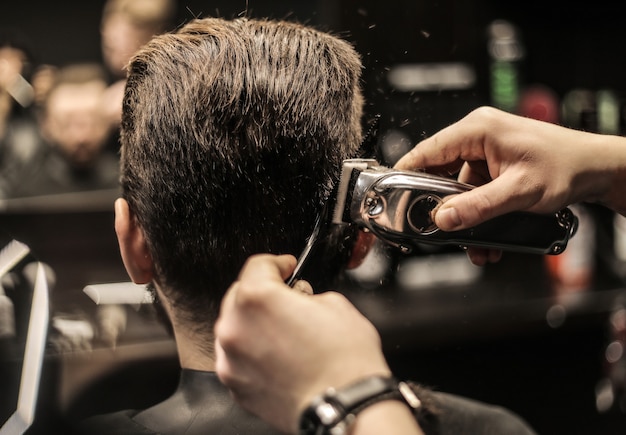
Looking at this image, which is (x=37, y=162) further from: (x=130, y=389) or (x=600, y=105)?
(x=600, y=105)

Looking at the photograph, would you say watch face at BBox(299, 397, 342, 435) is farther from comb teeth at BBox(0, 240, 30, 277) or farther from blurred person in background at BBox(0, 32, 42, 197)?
blurred person in background at BBox(0, 32, 42, 197)

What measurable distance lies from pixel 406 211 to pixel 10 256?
20.8 inches

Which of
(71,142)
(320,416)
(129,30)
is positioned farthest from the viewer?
(71,142)

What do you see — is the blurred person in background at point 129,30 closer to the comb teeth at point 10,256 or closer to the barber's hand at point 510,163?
the comb teeth at point 10,256

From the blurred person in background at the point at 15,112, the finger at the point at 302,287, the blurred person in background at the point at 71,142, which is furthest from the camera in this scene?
the blurred person in background at the point at 71,142

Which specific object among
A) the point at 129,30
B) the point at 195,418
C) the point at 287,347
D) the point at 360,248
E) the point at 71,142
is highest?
the point at 129,30

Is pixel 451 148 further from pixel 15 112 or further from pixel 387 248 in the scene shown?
pixel 15 112

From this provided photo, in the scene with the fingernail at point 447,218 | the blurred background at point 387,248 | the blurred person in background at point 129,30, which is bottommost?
the blurred background at point 387,248

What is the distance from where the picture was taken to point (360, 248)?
3.14ft

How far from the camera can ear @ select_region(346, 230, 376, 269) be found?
93cm

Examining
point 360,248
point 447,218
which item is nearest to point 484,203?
point 447,218

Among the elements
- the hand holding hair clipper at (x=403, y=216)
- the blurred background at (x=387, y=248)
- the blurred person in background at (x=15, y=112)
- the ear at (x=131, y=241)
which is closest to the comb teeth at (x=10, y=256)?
the blurred background at (x=387, y=248)

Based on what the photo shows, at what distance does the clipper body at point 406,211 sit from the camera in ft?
2.53

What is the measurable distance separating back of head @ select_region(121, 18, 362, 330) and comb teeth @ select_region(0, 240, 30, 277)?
7.5 inches
